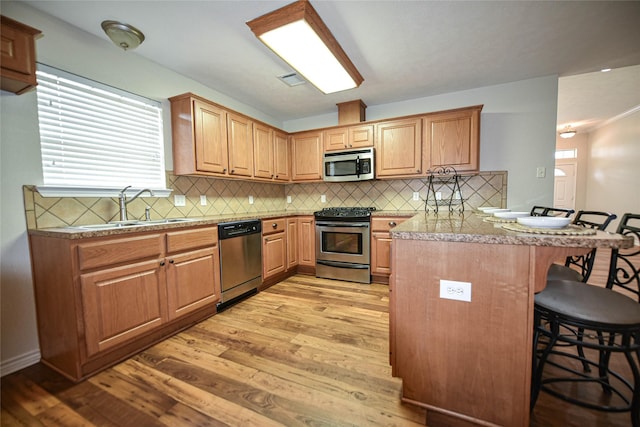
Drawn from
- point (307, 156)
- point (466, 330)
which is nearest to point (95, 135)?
point (307, 156)

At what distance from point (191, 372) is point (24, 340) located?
3.76 ft

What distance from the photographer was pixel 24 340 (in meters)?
1.62

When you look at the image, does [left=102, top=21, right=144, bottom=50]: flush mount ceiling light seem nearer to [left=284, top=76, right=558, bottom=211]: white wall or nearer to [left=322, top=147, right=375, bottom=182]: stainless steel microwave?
[left=322, top=147, right=375, bottom=182]: stainless steel microwave

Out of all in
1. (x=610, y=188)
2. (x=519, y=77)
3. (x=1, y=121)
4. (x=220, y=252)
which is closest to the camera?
(x=1, y=121)

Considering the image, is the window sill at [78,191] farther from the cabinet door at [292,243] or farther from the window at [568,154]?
the window at [568,154]

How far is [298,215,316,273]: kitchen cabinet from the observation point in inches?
136

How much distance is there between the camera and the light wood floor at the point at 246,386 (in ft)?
3.94

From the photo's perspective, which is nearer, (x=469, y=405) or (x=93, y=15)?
(x=469, y=405)

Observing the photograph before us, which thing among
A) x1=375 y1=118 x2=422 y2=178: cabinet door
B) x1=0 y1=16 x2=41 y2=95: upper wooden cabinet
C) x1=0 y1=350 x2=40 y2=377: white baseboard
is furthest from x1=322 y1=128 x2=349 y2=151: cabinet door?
x1=0 y1=350 x2=40 y2=377: white baseboard

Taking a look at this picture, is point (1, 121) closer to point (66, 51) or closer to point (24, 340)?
point (66, 51)

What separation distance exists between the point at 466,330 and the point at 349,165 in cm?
257

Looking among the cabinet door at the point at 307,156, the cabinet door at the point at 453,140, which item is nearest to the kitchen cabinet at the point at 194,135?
the cabinet door at the point at 307,156

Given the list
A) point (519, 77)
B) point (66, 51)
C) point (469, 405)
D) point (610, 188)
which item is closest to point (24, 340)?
point (66, 51)

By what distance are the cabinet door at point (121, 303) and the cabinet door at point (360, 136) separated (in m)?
2.66
